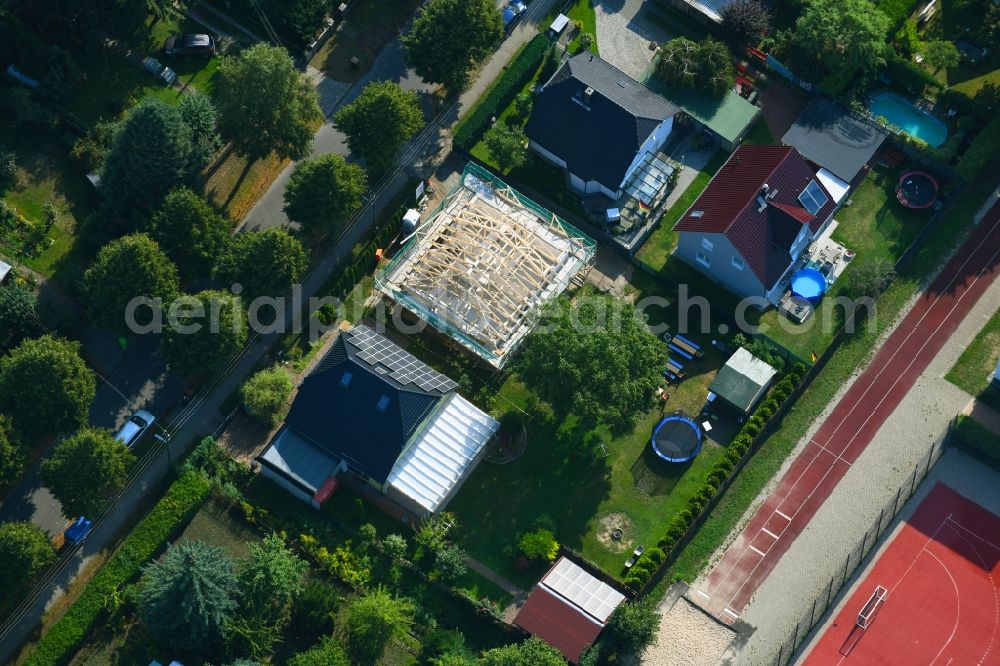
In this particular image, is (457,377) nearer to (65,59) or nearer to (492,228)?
(492,228)

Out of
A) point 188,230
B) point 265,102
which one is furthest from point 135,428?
point 265,102

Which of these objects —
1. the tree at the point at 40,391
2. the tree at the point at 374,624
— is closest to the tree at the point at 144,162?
the tree at the point at 40,391

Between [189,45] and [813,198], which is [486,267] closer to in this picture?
[813,198]

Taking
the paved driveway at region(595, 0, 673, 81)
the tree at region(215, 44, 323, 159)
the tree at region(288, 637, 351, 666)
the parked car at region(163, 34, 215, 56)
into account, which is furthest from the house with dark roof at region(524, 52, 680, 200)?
the tree at region(288, 637, 351, 666)

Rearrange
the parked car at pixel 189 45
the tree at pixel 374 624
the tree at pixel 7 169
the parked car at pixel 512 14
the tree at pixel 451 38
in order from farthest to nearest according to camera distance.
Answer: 1. the parked car at pixel 512 14
2. the parked car at pixel 189 45
3. the tree at pixel 451 38
4. the tree at pixel 7 169
5. the tree at pixel 374 624

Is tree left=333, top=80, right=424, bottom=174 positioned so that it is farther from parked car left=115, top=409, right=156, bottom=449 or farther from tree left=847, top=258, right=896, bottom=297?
tree left=847, top=258, right=896, bottom=297

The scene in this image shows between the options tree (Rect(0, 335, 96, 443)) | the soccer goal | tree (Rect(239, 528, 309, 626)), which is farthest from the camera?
the soccer goal

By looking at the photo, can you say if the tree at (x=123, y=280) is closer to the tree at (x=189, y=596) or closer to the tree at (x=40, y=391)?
the tree at (x=40, y=391)
